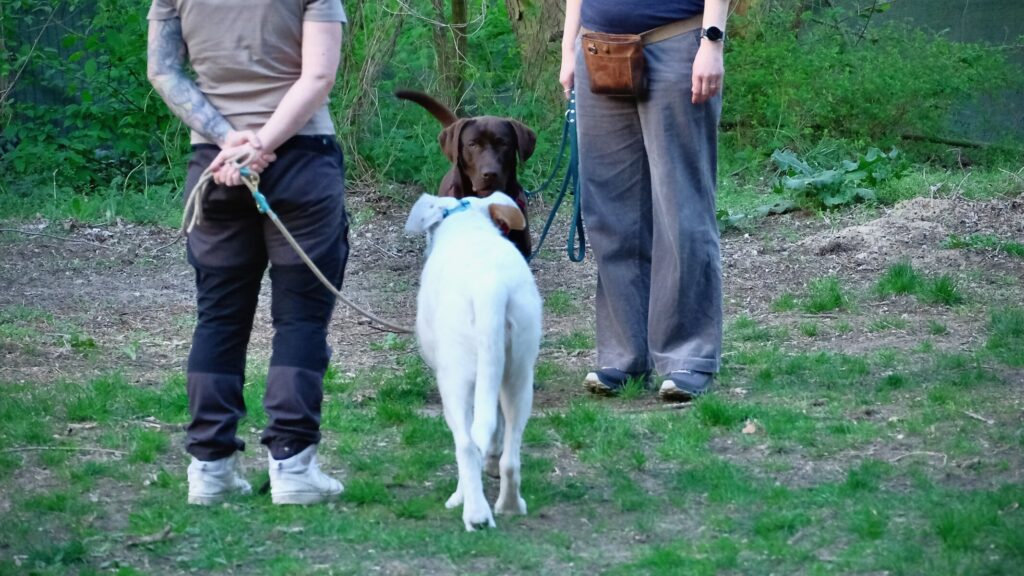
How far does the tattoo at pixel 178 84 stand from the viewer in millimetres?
3395

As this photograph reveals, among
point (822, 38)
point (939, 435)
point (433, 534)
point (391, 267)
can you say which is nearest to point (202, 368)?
point (433, 534)

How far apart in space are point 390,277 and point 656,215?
290 cm

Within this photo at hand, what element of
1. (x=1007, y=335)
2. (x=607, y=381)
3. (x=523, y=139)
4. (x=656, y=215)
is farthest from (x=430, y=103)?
(x=1007, y=335)

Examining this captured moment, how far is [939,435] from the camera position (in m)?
4.15

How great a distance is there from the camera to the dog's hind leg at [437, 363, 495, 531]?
3.30 meters

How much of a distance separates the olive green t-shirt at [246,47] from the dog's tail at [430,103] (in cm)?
295

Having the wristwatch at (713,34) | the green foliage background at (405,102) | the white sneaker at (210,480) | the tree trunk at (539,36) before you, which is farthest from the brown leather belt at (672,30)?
the tree trunk at (539,36)

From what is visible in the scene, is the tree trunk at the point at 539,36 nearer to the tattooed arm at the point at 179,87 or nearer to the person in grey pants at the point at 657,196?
the person in grey pants at the point at 657,196

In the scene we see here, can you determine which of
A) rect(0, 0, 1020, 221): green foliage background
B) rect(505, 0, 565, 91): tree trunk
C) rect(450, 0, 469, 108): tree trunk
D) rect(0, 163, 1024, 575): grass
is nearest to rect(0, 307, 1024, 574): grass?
rect(0, 163, 1024, 575): grass

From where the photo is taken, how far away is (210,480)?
3574mm

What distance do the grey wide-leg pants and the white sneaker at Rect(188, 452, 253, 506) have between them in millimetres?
1868

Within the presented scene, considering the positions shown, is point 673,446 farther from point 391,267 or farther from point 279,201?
point 391,267

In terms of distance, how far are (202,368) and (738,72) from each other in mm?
8037

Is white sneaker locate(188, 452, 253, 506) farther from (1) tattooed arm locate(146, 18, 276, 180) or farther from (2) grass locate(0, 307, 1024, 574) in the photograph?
(1) tattooed arm locate(146, 18, 276, 180)
